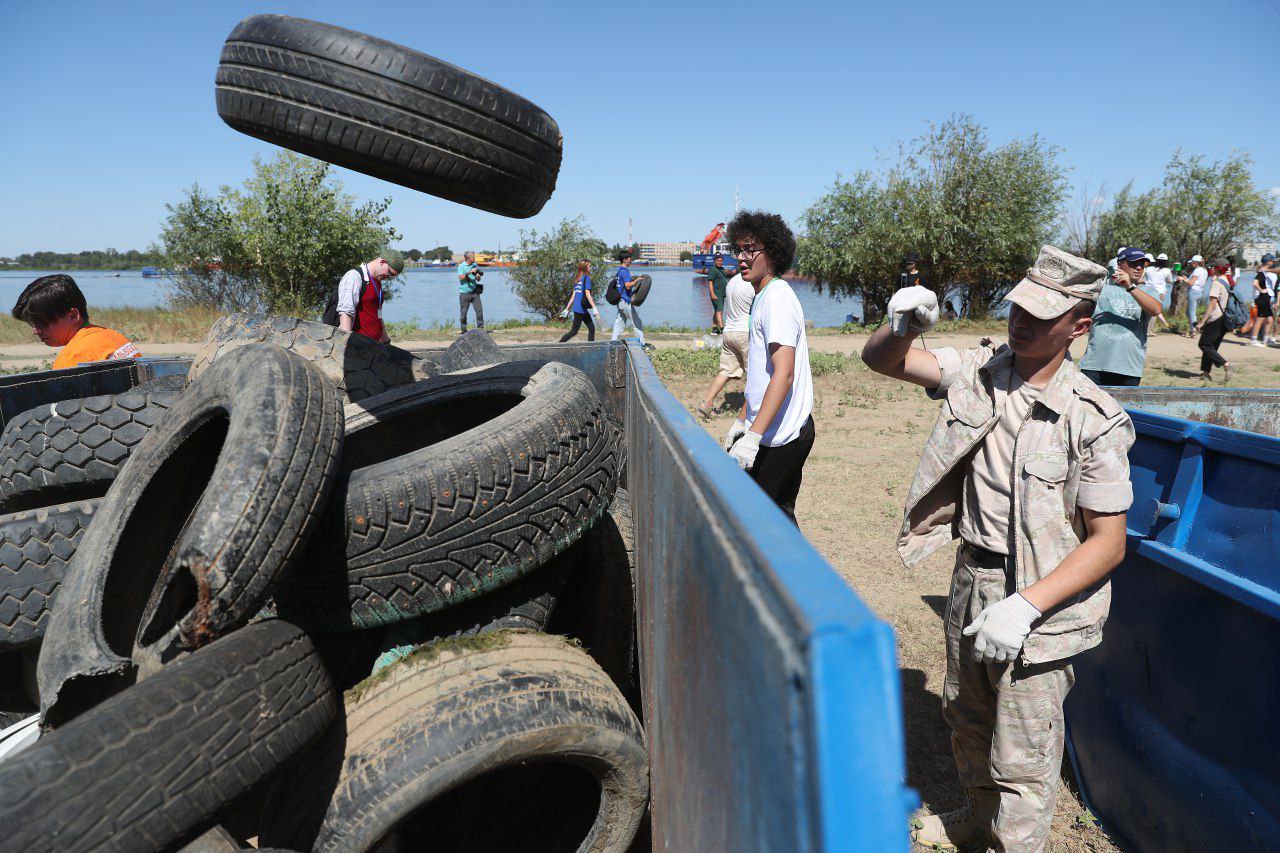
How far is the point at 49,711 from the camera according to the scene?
2.18 meters

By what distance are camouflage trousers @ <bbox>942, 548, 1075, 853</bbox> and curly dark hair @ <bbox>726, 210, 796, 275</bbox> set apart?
2.09 meters

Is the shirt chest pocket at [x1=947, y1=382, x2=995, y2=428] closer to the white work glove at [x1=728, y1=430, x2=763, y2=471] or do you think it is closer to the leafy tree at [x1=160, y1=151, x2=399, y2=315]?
the white work glove at [x1=728, y1=430, x2=763, y2=471]

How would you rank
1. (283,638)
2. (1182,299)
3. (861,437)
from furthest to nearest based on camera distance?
1. (1182,299)
2. (861,437)
3. (283,638)

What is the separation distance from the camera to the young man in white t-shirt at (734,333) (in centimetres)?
893

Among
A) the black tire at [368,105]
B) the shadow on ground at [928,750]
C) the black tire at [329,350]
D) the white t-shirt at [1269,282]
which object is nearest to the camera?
the black tire at [368,105]

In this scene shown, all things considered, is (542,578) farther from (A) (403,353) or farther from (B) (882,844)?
(B) (882,844)

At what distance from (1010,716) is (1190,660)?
2.37ft

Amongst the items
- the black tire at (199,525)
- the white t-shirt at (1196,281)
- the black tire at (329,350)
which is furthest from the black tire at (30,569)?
the white t-shirt at (1196,281)

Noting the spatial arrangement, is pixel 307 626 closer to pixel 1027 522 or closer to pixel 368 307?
pixel 1027 522

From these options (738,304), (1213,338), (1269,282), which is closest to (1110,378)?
(738,304)

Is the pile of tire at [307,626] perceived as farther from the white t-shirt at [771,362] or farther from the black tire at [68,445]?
the white t-shirt at [771,362]

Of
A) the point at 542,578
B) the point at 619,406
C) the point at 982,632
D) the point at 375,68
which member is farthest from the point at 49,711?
the point at 619,406

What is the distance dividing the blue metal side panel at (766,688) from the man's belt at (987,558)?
4.25ft

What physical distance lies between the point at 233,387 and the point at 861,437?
755cm
